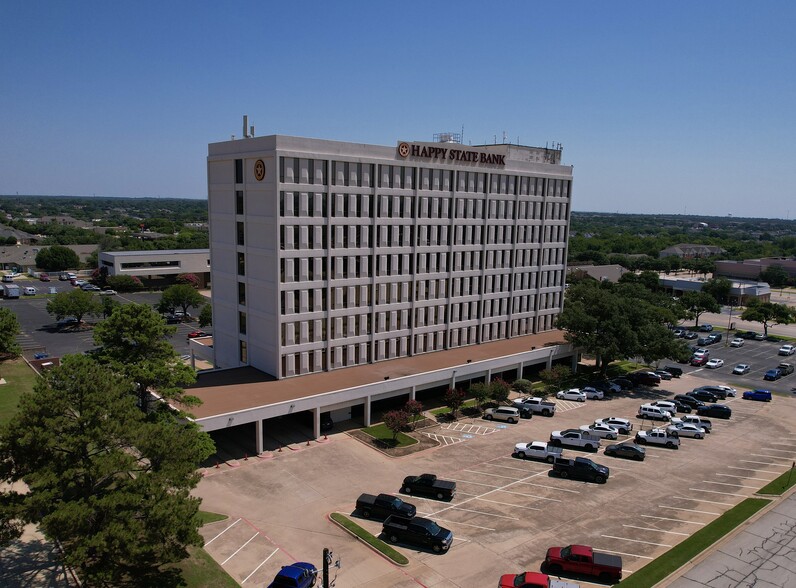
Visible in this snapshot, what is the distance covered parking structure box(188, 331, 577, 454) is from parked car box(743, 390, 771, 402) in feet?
82.5

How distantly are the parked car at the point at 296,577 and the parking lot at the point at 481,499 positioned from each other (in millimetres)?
2059

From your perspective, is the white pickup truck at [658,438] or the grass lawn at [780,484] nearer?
the grass lawn at [780,484]

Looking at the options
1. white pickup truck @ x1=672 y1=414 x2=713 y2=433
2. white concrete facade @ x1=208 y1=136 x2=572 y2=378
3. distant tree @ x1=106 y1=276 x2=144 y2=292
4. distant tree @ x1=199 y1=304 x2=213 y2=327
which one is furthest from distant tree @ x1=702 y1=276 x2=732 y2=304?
distant tree @ x1=106 y1=276 x2=144 y2=292

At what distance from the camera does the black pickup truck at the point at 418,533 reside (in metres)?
37.8

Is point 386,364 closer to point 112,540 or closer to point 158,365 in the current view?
point 158,365

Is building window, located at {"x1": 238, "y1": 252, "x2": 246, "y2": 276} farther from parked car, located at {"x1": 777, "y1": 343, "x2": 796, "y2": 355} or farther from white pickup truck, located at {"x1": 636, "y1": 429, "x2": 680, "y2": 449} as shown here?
parked car, located at {"x1": 777, "y1": 343, "x2": 796, "y2": 355}

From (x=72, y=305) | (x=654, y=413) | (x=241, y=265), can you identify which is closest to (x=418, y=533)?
(x=241, y=265)

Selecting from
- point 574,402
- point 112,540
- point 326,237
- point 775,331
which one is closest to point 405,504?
point 112,540

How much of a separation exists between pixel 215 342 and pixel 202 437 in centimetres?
3259

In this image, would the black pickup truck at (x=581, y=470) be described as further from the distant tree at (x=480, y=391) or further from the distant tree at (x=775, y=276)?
the distant tree at (x=775, y=276)

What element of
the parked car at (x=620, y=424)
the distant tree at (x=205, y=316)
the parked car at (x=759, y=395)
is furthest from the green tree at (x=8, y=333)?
the parked car at (x=759, y=395)

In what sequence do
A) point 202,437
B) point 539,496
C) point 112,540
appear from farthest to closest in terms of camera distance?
point 539,496, point 202,437, point 112,540

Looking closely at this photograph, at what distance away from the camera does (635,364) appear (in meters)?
89.1

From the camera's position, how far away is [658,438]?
189ft
